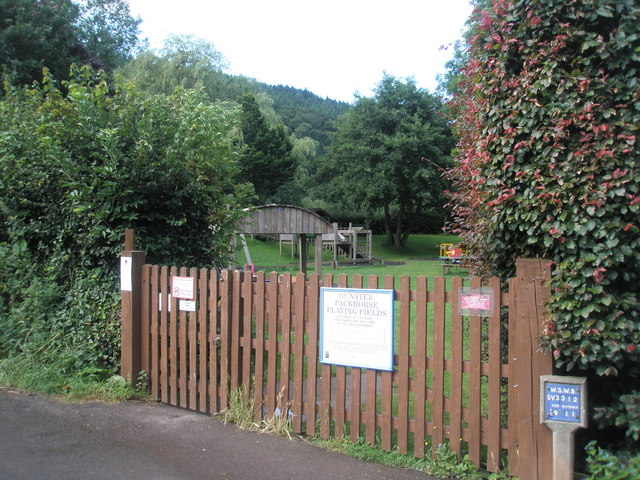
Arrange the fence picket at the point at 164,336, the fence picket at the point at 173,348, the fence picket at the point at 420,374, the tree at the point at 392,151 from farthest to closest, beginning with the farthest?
the tree at the point at 392,151 → the fence picket at the point at 164,336 → the fence picket at the point at 173,348 → the fence picket at the point at 420,374

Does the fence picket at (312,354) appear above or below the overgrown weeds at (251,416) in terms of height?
above

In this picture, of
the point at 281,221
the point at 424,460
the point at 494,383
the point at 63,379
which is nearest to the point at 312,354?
the point at 424,460

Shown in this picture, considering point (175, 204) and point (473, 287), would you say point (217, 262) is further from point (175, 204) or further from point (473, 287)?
point (473, 287)

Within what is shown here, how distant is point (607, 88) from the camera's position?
3.32m

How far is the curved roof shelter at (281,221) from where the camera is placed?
42.8ft

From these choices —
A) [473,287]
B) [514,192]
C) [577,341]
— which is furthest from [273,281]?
[577,341]

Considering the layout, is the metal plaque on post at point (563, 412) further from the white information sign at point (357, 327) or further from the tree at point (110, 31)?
the tree at point (110, 31)

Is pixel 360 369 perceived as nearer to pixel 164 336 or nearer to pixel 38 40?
pixel 164 336

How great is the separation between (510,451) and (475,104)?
2.67 meters

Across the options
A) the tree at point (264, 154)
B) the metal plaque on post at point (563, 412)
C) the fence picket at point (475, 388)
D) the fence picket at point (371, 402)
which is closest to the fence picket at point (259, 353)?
the fence picket at point (371, 402)

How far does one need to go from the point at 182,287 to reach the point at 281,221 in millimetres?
7780

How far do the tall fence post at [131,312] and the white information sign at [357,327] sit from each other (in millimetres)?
2424

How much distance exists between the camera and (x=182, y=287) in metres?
5.56

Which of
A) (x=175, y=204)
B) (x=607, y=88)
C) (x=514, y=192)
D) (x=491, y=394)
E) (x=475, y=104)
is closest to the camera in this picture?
(x=607, y=88)
